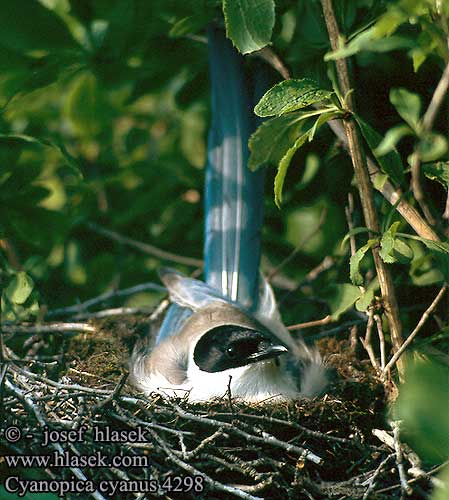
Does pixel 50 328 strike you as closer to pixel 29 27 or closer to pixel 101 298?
pixel 101 298

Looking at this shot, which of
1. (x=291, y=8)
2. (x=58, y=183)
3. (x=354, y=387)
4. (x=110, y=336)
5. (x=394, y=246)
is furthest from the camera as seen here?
(x=58, y=183)

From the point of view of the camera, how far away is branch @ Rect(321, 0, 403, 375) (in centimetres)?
208

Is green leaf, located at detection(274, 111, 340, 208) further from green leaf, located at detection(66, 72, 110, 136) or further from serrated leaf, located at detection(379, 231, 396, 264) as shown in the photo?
green leaf, located at detection(66, 72, 110, 136)

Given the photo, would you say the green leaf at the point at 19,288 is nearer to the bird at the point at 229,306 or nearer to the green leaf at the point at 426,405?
the bird at the point at 229,306

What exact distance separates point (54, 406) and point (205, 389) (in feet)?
1.84

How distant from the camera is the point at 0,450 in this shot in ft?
7.22

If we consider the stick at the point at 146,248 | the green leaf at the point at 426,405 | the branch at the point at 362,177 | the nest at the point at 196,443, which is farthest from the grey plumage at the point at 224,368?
the green leaf at the point at 426,405

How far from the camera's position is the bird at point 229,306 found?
267cm

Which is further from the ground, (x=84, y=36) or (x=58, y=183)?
(x=84, y=36)

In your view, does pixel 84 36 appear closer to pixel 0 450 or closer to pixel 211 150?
pixel 211 150

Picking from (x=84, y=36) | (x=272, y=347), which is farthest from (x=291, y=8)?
(x=272, y=347)

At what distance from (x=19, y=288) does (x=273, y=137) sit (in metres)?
1.14

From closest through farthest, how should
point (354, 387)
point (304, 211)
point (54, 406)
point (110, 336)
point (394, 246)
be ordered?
point (394, 246) < point (54, 406) < point (354, 387) < point (110, 336) < point (304, 211)

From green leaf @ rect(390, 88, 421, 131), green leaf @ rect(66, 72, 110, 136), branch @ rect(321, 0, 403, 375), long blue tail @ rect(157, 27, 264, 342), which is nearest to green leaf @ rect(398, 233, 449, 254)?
branch @ rect(321, 0, 403, 375)
